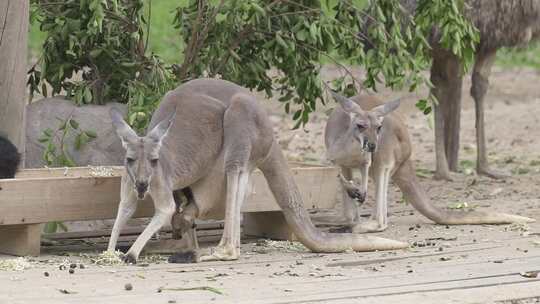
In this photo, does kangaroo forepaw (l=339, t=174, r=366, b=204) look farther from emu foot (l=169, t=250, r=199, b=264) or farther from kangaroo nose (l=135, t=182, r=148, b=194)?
kangaroo nose (l=135, t=182, r=148, b=194)

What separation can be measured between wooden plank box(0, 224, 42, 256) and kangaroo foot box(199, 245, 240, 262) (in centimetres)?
93

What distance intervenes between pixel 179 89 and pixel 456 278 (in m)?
2.02

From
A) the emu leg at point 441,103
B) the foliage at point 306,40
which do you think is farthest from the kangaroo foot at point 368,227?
the emu leg at point 441,103

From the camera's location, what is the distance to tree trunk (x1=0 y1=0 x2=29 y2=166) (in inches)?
308

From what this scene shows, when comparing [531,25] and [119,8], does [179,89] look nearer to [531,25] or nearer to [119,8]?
[119,8]

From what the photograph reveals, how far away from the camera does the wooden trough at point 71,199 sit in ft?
23.0

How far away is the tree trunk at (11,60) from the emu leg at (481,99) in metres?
4.57

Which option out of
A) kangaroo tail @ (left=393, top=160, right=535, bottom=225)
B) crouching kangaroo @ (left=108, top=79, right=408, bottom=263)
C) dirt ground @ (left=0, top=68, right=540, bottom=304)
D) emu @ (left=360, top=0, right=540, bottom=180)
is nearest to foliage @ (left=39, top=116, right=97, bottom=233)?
dirt ground @ (left=0, top=68, right=540, bottom=304)

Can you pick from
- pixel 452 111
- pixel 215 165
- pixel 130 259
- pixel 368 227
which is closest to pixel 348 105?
pixel 368 227

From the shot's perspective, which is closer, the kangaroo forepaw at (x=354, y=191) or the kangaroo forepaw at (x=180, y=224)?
the kangaroo forepaw at (x=180, y=224)

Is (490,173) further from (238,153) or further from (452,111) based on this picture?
(238,153)

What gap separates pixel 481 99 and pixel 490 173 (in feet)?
2.20

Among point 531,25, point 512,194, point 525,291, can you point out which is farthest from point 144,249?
point 531,25

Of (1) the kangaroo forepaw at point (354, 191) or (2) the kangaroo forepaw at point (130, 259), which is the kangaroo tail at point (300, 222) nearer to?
(1) the kangaroo forepaw at point (354, 191)
